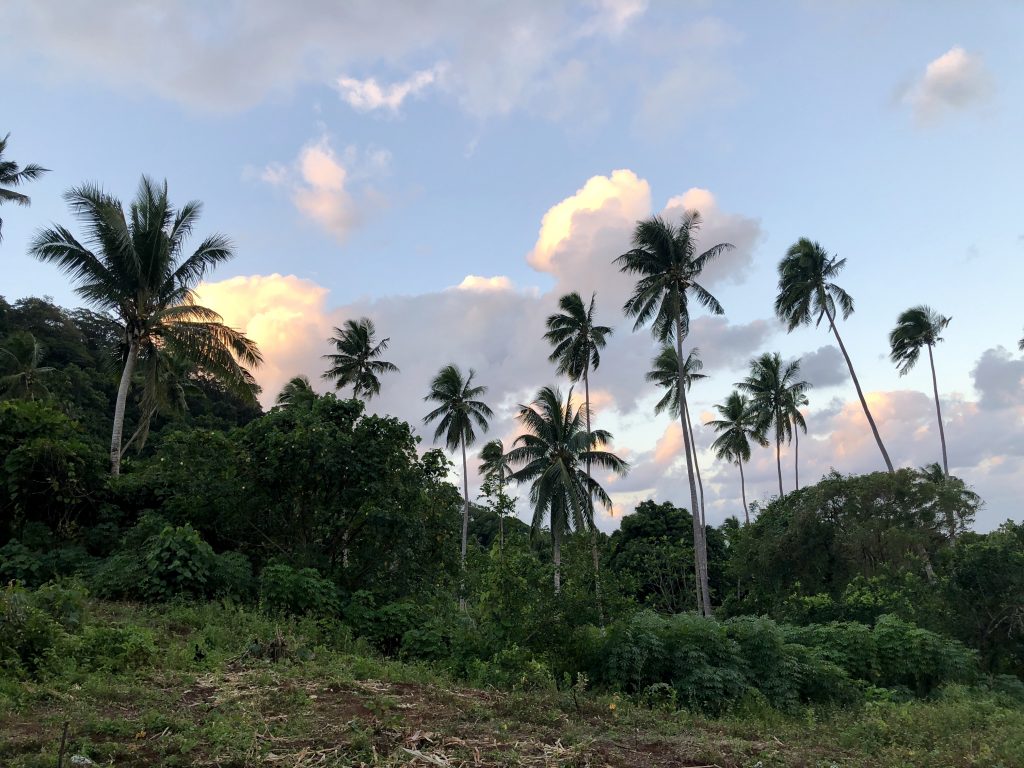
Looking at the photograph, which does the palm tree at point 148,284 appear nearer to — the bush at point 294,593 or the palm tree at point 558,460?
the bush at point 294,593

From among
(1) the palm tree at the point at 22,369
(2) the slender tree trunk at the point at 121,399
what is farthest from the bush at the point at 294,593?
(1) the palm tree at the point at 22,369

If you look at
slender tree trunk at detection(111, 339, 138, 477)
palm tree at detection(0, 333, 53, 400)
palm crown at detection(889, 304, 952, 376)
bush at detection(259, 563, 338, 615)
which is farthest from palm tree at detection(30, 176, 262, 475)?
palm crown at detection(889, 304, 952, 376)

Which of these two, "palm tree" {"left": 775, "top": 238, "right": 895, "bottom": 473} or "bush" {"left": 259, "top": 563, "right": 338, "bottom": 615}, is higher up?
"palm tree" {"left": 775, "top": 238, "right": 895, "bottom": 473}

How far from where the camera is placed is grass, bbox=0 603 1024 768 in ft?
17.8

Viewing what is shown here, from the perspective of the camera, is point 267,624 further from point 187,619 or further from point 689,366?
point 689,366

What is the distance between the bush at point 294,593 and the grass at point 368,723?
2.11 meters

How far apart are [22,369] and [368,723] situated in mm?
31616

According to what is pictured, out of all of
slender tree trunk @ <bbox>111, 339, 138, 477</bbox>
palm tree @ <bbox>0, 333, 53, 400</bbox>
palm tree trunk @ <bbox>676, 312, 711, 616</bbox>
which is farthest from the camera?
palm tree @ <bbox>0, 333, 53, 400</bbox>

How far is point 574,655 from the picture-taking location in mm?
11086

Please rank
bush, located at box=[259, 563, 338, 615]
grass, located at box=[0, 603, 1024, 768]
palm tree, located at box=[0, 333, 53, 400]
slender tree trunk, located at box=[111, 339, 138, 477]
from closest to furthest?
grass, located at box=[0, 603, 1024, 768] < bush, located at box=[259, 563, 338, 615] < slender tree trunk, located at box=[111, 339, 138, 477] < palm tree, located at box=[0, 333, 53, 400]

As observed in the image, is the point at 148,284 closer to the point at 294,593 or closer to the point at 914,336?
the point at 294,593

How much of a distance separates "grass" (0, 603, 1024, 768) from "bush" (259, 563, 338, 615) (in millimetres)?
2109

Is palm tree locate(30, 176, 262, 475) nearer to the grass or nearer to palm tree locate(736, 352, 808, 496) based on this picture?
the grass

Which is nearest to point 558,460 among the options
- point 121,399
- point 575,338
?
point 575,338
